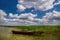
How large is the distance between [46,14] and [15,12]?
0.37 meters

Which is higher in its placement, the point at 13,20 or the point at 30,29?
the point at 13,20

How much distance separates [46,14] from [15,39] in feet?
1.55

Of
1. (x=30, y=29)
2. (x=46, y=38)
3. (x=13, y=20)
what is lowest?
(x=46, y=38)

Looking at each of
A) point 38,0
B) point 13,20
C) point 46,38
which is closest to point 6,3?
point 13,20

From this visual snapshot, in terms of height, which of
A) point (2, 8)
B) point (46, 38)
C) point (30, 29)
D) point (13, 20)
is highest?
point (2, 8)

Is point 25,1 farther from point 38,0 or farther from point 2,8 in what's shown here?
point 2,8

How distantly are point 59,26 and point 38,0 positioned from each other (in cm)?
40

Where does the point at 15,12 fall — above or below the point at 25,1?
below

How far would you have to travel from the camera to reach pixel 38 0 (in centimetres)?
173

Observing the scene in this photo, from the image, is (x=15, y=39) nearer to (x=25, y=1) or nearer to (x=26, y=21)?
(x=26, y=21)

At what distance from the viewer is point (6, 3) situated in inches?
68.2

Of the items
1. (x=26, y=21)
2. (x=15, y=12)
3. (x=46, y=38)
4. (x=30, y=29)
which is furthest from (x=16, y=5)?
(x=46, y=38)

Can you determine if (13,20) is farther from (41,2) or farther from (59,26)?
(59,26)

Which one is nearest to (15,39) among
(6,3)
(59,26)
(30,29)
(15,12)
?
(30,29)
